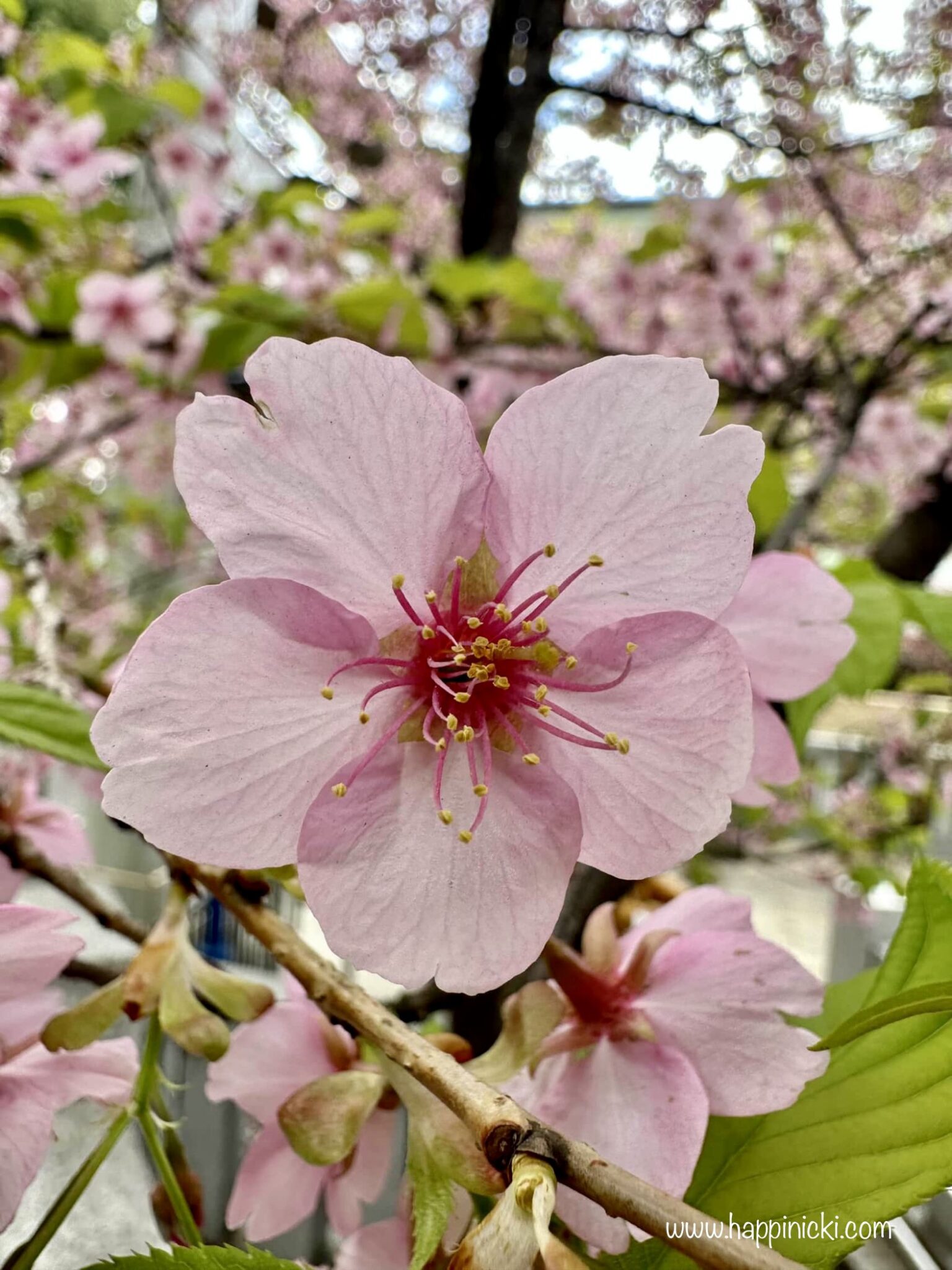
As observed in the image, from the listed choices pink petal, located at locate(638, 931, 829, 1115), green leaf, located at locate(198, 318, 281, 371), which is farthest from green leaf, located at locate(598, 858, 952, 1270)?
green leaf, located at locate(198, 318, 281, 371)

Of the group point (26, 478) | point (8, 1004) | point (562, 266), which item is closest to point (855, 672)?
point (8, 1004)

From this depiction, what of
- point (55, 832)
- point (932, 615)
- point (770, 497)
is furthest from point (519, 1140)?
point (770, 497)

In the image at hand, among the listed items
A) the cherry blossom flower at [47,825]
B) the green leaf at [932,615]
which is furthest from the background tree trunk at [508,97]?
the cherry blossom flower at [47,825]

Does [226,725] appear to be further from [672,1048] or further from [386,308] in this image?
[386,308]

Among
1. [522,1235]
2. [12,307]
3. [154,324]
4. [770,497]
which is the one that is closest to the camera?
[522,1235]

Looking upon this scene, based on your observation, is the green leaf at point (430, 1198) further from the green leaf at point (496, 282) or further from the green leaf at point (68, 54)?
the green leaf at point (68, 54)

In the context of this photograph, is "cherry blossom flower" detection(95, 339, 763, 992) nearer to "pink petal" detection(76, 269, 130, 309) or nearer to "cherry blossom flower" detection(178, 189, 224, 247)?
"pink petal" detection(76, 269, 130, 309)
